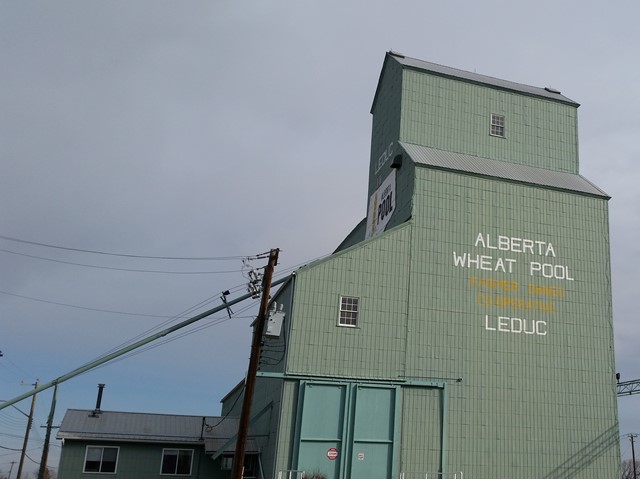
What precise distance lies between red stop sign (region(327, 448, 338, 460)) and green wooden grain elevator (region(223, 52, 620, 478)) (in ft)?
0.19

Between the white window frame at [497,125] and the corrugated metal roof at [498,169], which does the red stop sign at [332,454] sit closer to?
the corrugated metal roof at [498,169]

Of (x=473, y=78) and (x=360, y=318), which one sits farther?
(x=473, y=78)

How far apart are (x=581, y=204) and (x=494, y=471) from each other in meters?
14.2

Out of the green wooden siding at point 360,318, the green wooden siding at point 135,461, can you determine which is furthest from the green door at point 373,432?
the green wooden siding at point 135,461

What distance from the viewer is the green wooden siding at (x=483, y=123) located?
32.3 metres

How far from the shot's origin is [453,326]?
27781 mm

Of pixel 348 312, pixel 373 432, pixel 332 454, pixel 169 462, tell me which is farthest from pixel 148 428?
pixel 348 312

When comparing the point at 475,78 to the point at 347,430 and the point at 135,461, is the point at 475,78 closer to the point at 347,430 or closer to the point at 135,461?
the point at 347,430

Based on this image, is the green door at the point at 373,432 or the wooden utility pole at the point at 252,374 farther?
the green door at the point at 373,432

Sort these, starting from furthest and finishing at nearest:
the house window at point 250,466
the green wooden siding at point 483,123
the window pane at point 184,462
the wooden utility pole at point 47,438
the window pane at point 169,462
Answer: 1. the wooden utility pole at point 47,438
2. the green wooden siding at point 483,123
3. the window pane at point 184,462
4. the window pane at point 169,462
5. the house window at point 250,466

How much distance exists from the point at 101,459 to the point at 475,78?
28399 millimetres

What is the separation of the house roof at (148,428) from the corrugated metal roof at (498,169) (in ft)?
53.6

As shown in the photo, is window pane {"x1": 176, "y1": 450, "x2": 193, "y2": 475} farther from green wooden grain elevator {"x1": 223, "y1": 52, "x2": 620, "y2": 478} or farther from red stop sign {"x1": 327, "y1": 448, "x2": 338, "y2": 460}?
red stop sign {"x1": 327, "y1": 448, "x2": 338, "y2": 460}

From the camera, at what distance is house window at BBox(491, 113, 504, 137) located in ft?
109
